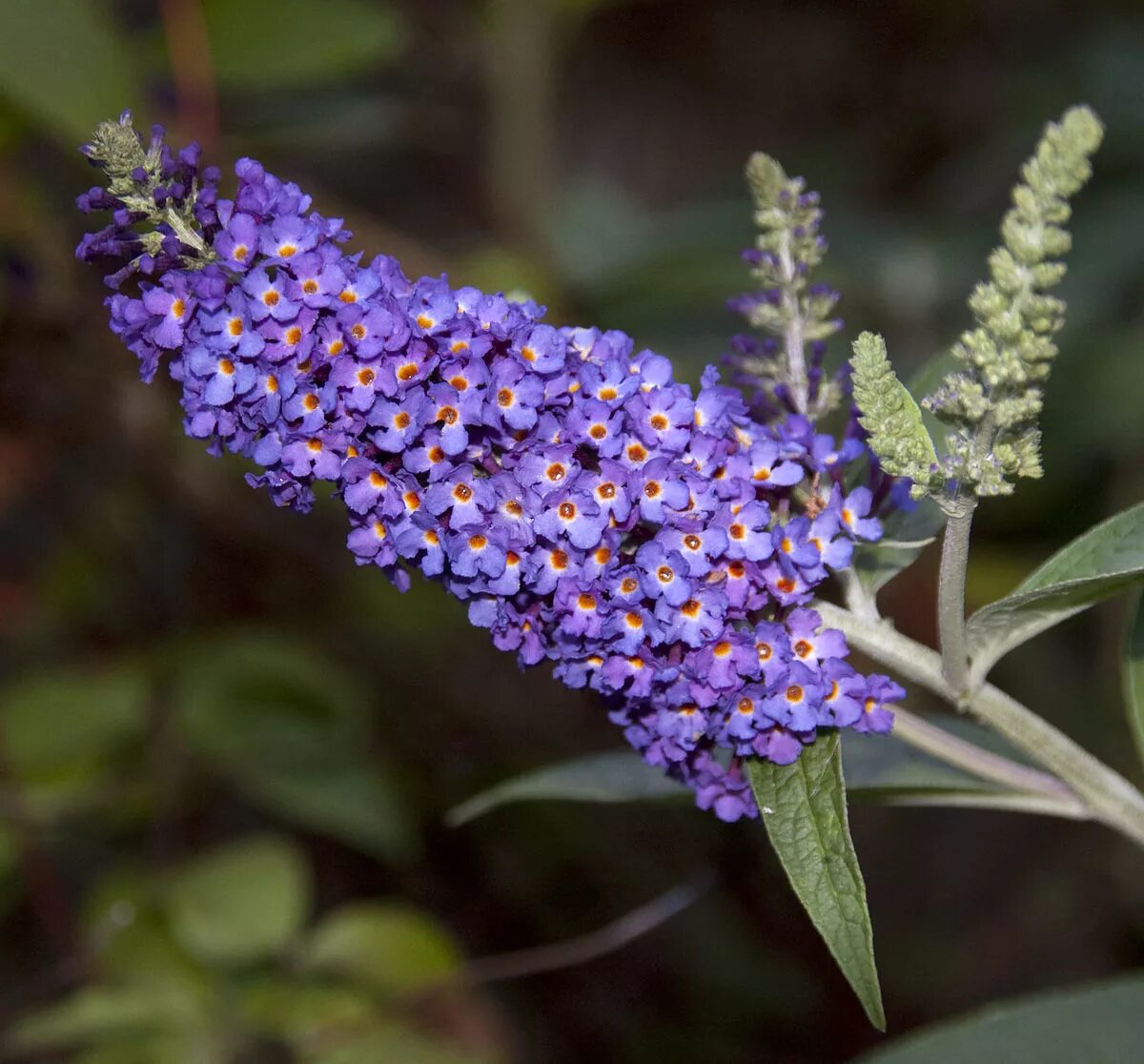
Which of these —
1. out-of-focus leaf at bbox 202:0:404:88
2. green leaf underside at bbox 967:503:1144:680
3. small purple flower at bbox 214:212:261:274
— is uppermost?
out-of-focus leaf at bbox 202:0:404:88

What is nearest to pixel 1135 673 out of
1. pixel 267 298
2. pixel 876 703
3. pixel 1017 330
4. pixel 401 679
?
pixel 876 703

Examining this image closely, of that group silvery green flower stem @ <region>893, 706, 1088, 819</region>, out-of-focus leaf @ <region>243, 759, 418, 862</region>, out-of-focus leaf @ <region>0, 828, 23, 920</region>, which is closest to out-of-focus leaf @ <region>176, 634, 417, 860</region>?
out-of-focus leaf @ <region>243, 759, 418, 862</region>

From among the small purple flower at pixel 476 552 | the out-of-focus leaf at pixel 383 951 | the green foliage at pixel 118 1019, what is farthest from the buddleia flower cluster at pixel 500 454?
the green foliage at pixel 118 1019

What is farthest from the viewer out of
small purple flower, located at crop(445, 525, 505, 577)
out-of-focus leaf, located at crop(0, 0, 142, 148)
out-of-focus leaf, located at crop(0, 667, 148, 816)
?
out-of-focus leaf, located at crop(0, 667, 148, 816)

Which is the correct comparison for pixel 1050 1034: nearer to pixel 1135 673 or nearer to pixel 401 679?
pixel 1135 673

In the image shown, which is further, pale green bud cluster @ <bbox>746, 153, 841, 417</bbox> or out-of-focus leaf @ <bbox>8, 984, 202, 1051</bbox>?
out-of-focus leaf @ <bbox>8, 984, 202, 1051</bbox>

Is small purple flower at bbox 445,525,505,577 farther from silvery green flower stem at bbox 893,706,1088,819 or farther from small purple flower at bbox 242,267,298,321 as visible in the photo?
silvery green flower stem at bbox 893,706,1088,819
